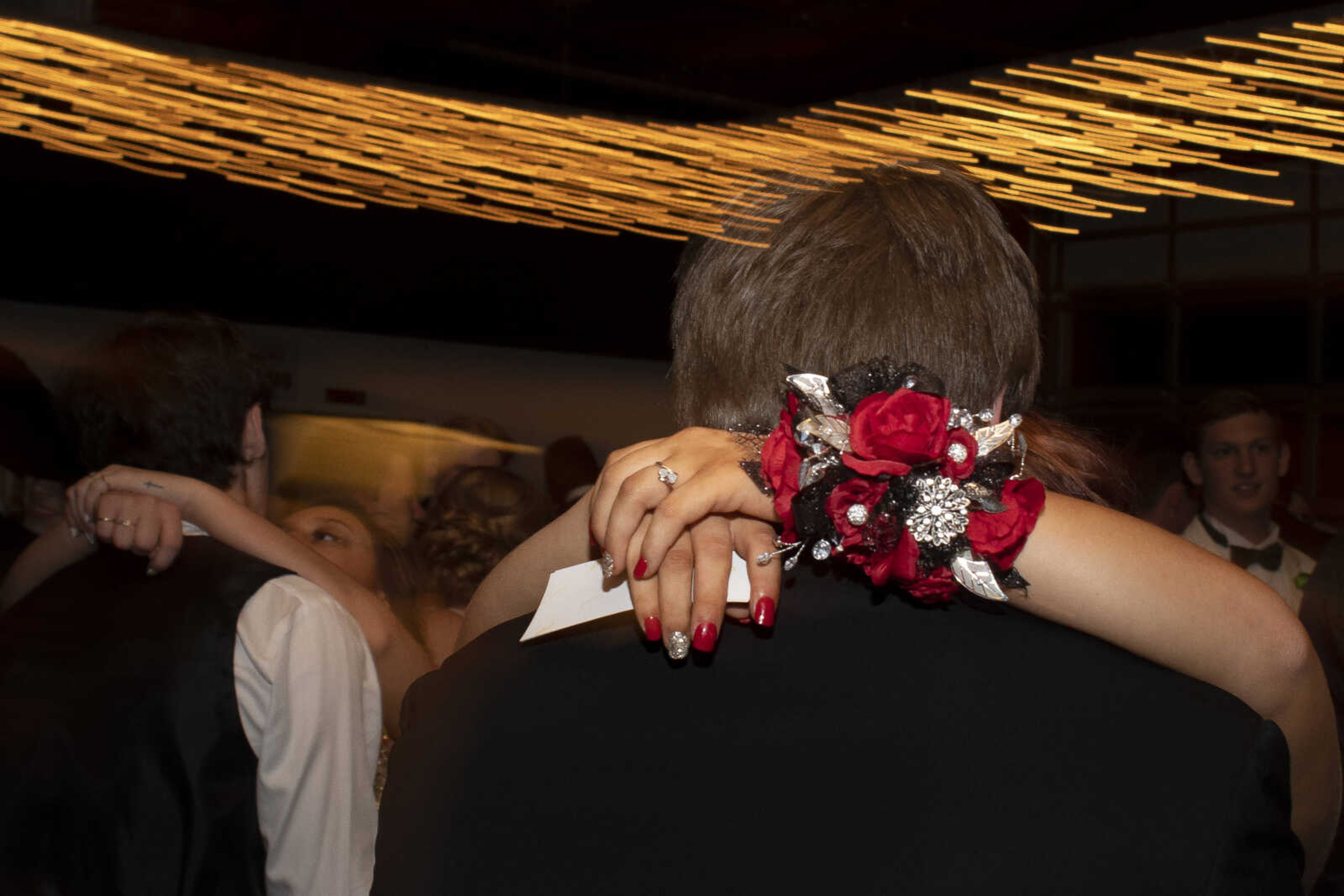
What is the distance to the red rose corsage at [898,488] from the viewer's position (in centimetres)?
83

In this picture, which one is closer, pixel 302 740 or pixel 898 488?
pixel 898 488

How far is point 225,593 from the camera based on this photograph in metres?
1.75

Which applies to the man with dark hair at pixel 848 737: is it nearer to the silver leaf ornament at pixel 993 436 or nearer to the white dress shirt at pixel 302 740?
the silver leaf ornament at pixel 993 436

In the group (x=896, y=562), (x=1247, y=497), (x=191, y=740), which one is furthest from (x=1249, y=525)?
(x=896, y=562)

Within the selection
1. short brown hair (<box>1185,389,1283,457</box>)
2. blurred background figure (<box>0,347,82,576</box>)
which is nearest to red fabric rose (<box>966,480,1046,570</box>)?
blurred background figure (<box>0,347,82,576</box>)

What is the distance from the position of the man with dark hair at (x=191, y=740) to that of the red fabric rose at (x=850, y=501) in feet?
3.60

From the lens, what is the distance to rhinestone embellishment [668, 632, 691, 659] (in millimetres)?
858

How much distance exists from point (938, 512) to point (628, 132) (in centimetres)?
844

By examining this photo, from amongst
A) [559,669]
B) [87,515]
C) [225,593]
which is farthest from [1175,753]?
[87,515]

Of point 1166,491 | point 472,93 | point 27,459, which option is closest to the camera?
point 27,459

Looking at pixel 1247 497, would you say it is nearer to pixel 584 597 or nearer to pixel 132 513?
pixel 132 513

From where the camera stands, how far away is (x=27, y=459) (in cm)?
281

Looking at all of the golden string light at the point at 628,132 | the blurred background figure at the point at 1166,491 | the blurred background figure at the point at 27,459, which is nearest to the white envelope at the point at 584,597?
the blurred background figure at the point at 27,459

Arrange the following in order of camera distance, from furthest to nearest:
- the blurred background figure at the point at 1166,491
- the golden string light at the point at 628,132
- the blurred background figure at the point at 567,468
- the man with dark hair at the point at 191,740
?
the golden string light at the point at 628,132, the blurred background figure at the point at 567,468, the blurred background figure at the point at 1166,491, the man with dark hair at the point at 191,740
